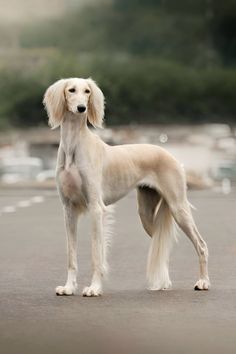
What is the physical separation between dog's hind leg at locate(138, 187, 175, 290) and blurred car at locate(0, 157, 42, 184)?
95.2 ft

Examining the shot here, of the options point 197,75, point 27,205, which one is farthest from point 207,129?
point 27,205

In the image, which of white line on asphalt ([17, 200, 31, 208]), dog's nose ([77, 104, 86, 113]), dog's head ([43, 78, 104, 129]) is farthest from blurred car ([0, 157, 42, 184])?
dog's nose ([77, 104, 86, 113])

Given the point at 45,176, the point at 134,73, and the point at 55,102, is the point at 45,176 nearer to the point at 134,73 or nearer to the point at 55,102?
the point at 134,73

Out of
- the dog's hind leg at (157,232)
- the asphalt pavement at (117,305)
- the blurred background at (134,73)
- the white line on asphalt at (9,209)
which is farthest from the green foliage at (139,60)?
the dog's hind leg at (157,232)

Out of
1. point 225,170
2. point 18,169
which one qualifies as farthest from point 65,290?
point 225,170

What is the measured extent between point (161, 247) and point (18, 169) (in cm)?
3304

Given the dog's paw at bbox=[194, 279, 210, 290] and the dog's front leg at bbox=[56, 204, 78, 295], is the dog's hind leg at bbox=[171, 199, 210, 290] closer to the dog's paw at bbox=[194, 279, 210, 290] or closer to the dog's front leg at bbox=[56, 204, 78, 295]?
the dog's paw at bbox=[194, 279, 210, 290]

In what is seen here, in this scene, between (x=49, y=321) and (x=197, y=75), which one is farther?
(x=197, y=75)

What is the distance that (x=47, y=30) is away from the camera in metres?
41.4

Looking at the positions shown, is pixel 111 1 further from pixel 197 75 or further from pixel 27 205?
pixel 27 205

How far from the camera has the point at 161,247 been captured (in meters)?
8.79

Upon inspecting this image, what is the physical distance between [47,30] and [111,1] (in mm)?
2133

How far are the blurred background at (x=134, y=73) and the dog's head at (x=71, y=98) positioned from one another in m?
25.4

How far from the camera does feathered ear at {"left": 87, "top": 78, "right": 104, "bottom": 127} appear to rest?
832 centimetres
